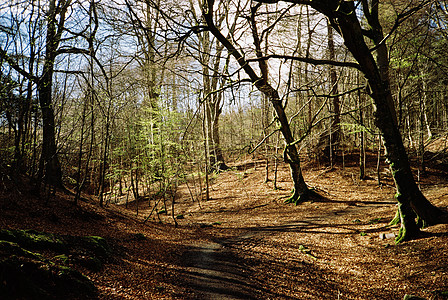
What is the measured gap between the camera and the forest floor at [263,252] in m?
4.43

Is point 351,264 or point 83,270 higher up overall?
point 83,270

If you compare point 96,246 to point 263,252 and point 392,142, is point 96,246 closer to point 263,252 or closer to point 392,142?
point 263,252

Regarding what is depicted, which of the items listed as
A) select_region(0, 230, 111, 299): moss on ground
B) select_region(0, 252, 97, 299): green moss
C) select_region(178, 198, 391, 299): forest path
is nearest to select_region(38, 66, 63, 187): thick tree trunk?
select_region(0, 230, 111, 299): moss on ground

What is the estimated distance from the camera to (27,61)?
6633 mm

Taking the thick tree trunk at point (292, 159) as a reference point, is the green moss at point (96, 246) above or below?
below

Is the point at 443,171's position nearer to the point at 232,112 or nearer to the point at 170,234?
the point at 170,234

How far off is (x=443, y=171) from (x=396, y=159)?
39.6ft

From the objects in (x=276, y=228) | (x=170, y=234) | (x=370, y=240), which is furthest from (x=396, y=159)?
(x=170, y=234)

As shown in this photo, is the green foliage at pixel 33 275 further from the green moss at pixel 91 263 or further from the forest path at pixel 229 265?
the forest path at pixel 229 265

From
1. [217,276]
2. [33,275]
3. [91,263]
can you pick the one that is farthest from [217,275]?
[33,275]

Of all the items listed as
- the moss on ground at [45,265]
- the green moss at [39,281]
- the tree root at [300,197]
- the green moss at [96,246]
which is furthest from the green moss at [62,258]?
A: the tree root at [300,197]

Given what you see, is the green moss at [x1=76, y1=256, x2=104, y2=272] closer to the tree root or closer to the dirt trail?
the dirt trail

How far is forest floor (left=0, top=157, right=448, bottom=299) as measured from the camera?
443 cm

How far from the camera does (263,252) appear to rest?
6602 millimetres
